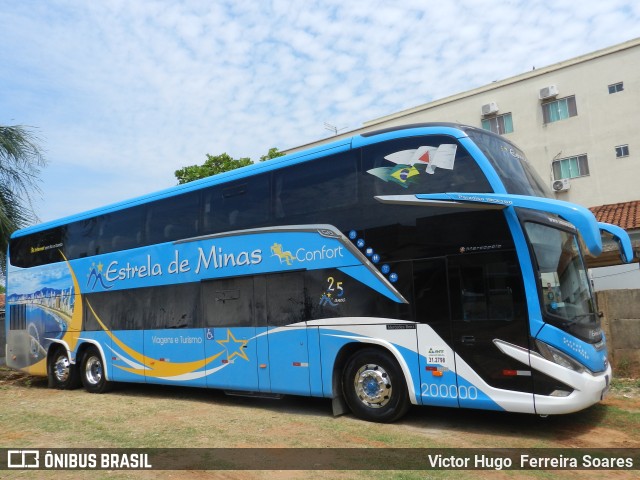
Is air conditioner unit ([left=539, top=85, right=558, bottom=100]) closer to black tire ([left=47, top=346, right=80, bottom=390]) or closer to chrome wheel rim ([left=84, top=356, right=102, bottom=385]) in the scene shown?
chrome wheel rim ([left=84, top=356, right=102, bottom=385])

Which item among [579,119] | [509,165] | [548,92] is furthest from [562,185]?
[509,165]

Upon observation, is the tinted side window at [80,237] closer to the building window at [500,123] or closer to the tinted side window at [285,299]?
the tinted side window at [285,299]

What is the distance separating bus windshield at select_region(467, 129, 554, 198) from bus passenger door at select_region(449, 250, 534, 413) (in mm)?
1052

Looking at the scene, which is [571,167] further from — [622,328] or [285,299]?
[285,299]

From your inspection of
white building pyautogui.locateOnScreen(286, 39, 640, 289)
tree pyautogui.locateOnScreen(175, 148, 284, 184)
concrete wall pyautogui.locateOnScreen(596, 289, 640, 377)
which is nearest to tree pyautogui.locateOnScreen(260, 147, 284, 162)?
tree pyautogui.locateOnScreen(175, 148, 284, 184)

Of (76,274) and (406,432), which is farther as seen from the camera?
(76,274)

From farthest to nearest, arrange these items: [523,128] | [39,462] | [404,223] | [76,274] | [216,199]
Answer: [523,128] → [76,274] → [216,199] → [404,223] → [39,462]

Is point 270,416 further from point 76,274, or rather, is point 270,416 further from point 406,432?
point 76,274

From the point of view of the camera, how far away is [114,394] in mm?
12141

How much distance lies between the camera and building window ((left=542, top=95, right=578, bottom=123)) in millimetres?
24969

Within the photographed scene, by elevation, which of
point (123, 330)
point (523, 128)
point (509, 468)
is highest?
point (523, 128)

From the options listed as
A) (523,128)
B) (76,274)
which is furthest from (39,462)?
(523,128)

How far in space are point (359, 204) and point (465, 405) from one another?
3.11 m

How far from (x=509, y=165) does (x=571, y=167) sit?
1999 centimetres
